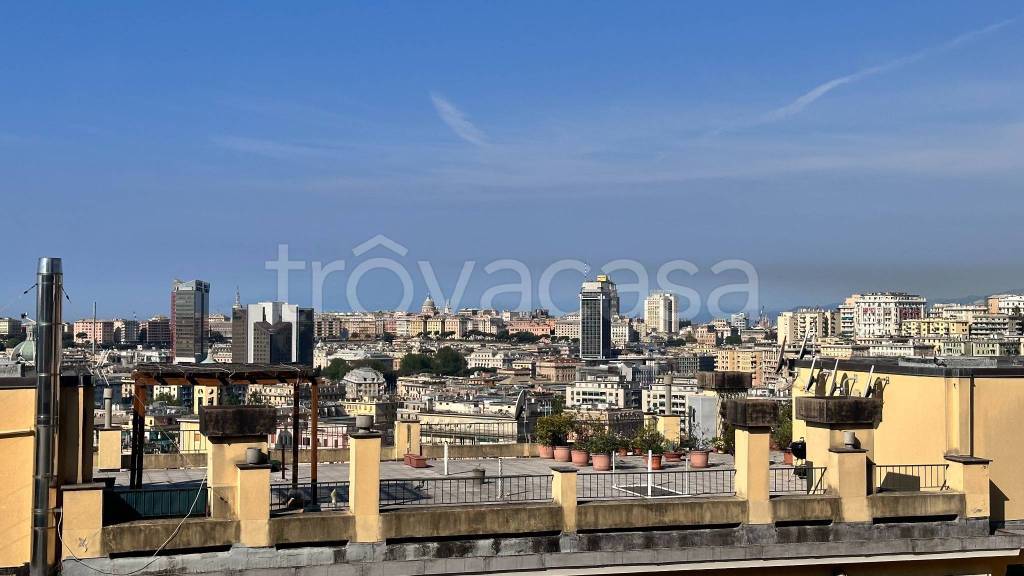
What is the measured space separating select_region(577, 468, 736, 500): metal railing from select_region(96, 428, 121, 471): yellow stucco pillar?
579cm

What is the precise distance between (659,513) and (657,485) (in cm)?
212

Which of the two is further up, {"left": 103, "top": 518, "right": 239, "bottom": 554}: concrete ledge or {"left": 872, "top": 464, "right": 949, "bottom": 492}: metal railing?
{"left": 872, "top": 464, "right": 949, "bottom": 492}: metal railing

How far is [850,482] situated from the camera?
11703mm

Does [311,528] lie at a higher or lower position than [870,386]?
lower

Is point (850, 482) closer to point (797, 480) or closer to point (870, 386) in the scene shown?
point (870, 386)

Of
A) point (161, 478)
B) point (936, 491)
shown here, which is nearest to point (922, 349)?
point (936, 491)

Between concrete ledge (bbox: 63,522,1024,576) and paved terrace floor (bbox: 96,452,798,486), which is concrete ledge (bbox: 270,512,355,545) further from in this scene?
paved terrace floor (bbox: 96,452,798,486)

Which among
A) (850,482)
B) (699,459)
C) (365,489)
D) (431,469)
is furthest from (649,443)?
(365,489)

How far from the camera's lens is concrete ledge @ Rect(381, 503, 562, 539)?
10680 mm

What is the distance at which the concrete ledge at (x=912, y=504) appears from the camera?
11734mm

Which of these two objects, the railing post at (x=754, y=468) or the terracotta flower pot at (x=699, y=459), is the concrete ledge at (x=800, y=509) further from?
the terracotta flower pot at (x=699, y=459)

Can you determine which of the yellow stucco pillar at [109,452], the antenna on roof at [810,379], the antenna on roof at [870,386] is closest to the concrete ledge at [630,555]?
the antenna on roof at [870,386]

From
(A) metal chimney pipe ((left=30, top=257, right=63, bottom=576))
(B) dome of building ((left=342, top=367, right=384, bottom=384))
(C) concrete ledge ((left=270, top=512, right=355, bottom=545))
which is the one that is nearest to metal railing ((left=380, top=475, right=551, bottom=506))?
(C) concrete ledge ((left=270, top=512, right=355, bottom=545))

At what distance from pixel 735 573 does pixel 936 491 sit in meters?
2.32
